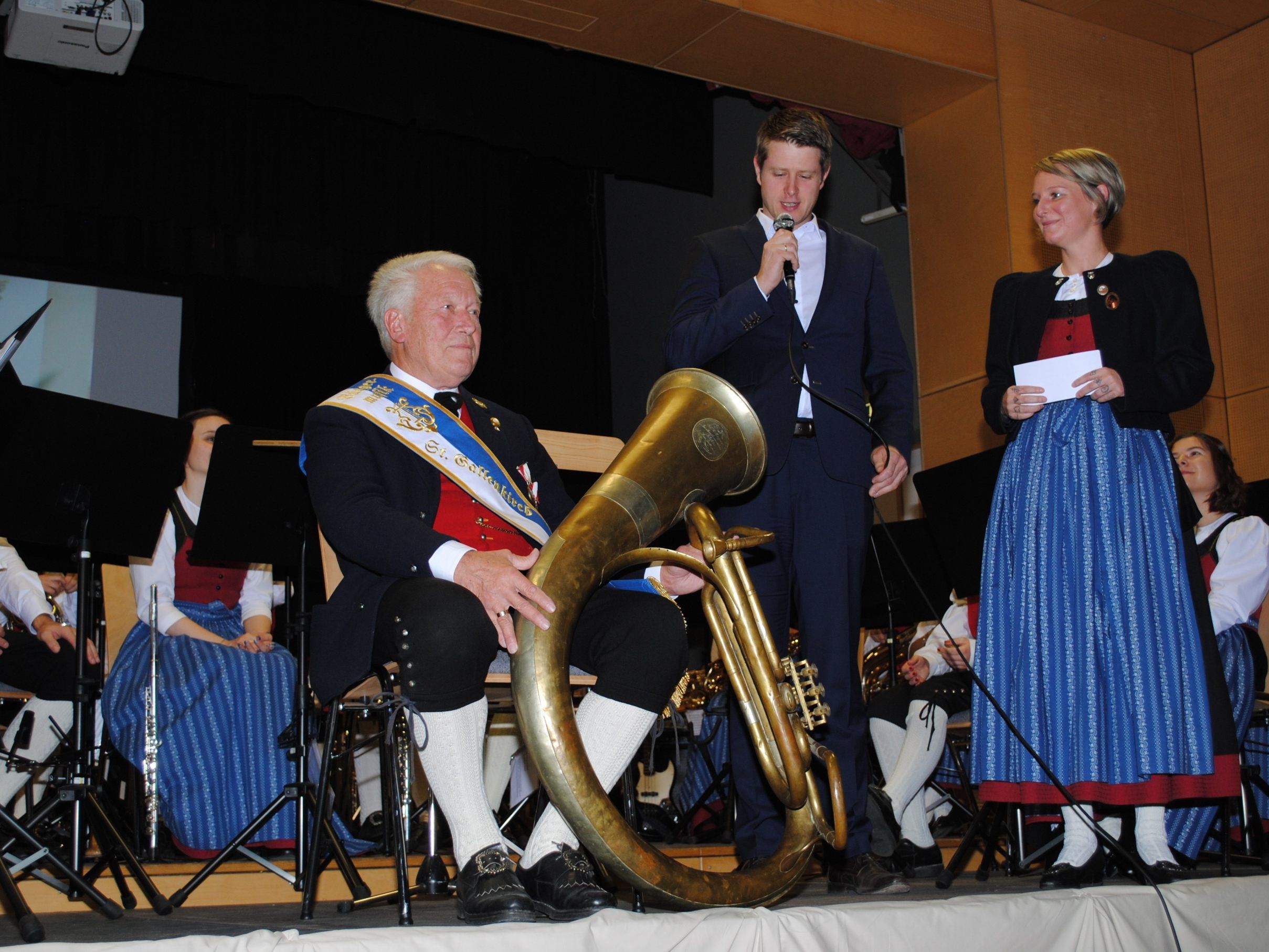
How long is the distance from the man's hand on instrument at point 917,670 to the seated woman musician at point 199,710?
2.15m

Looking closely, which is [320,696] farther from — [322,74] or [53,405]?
[322,74]

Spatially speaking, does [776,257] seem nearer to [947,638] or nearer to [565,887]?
[565,887]

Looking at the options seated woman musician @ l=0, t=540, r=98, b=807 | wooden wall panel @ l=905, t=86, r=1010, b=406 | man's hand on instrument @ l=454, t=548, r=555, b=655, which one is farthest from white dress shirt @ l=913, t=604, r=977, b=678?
seated woman musician @ l=0, t=540, r=98, b=807

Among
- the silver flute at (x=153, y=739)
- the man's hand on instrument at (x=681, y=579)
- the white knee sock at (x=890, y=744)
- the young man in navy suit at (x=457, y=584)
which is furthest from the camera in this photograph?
the white knee sock at (x=890, y=744)

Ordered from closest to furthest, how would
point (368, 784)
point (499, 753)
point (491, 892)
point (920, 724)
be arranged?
1. point (491, 892)
2. point (499, 753)
3. point (920, 724)
4. point (368, 784)

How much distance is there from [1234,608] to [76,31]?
506 centimetres

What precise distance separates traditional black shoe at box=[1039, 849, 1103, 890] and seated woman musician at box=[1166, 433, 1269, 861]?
2.21ft

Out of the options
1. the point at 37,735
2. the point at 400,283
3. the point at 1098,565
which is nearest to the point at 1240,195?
the point at 1098,565

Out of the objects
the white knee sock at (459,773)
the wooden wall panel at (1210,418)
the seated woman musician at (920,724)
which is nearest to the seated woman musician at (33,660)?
the white knee sock at (459,773)

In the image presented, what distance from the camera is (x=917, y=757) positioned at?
3.88 meters

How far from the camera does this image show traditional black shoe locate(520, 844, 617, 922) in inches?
74.2

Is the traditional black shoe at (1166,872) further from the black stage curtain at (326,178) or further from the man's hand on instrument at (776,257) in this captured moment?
the black stage curtain at (326,178)

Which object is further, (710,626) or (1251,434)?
(1251,434)

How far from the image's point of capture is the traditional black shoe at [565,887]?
1885 millimetres
